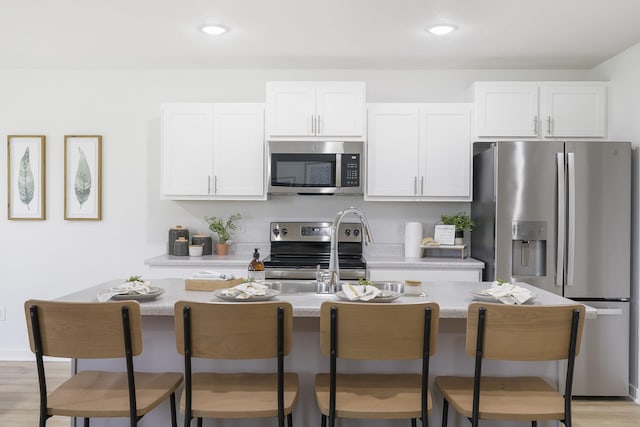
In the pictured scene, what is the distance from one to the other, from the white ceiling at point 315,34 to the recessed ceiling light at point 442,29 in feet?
0.19

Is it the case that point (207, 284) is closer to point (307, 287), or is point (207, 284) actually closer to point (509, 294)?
point (307, 287)

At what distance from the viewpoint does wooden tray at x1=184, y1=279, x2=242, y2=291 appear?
2.52m

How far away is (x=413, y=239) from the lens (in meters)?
4.27

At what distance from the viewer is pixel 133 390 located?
1912 mm

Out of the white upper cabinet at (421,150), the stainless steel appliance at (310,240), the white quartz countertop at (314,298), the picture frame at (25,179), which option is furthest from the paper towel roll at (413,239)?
the picture frame at (25,179)

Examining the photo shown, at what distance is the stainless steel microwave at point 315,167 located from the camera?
4.10m

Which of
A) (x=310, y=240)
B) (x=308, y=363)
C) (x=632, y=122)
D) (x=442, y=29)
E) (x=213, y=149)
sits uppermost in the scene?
(x=442, y=29)

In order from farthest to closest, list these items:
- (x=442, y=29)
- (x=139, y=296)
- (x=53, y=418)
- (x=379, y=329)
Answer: (x=442, y=29) → (x=53, y=418) → (x=139, y=296) → (x=379, y=329)

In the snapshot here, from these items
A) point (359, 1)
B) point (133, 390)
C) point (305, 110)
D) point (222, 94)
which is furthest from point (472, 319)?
point (222, 94)

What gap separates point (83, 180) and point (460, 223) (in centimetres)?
326

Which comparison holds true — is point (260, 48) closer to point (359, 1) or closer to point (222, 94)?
point (222, 94)

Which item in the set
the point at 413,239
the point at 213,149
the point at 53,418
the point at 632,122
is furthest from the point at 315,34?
the point at 53,418

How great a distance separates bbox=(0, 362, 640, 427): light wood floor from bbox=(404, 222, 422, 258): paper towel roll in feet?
5.12

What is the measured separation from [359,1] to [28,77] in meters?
3.17
